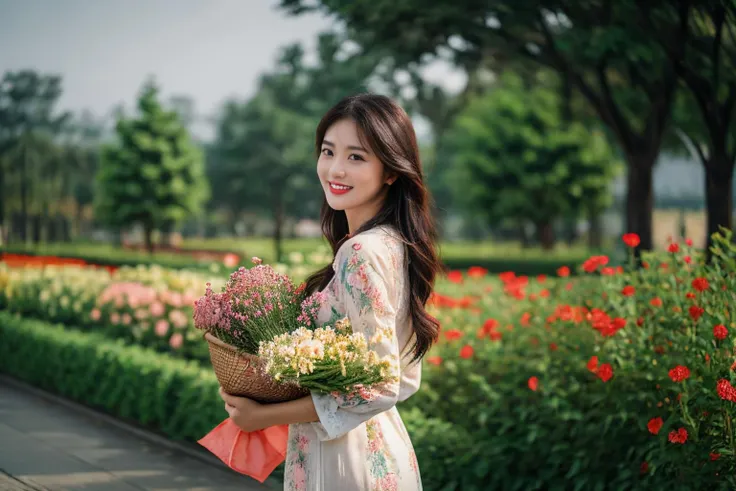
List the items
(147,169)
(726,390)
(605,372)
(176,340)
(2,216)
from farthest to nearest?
(147,169) < (2,216) < (176,340) < (605,372) < (726,390)

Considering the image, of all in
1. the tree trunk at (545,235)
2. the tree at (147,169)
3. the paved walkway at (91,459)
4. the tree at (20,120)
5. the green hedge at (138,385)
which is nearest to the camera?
the green hedge at (138,385)

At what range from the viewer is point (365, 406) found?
6.82 ft

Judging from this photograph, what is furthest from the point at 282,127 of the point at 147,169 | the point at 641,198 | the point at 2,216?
the point at 641,198

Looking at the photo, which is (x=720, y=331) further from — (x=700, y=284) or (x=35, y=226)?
(x=35, y=226)

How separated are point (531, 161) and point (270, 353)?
879 inches

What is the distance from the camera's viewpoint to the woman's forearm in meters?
2.13

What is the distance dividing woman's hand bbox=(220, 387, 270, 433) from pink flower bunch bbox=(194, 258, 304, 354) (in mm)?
144

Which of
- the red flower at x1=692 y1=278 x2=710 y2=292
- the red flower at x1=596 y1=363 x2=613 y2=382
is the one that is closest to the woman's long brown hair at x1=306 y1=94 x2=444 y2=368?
the red flower at x1=596 y1=363 x2=613 y2=382

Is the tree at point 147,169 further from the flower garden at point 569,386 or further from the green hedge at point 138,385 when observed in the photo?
the flower garden at point 569,386

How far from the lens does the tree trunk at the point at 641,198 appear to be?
9.70 m

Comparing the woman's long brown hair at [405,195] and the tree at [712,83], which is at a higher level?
the tree at [712,83]

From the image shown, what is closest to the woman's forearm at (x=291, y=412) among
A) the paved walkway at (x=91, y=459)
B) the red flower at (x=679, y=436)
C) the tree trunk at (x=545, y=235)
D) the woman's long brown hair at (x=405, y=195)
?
the woman's long brown hair at (x=405, y=195)

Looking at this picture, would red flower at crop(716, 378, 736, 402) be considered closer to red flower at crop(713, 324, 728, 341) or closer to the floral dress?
red flower at crop(713, 324, 728, 341)

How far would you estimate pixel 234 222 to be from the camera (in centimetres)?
5303
